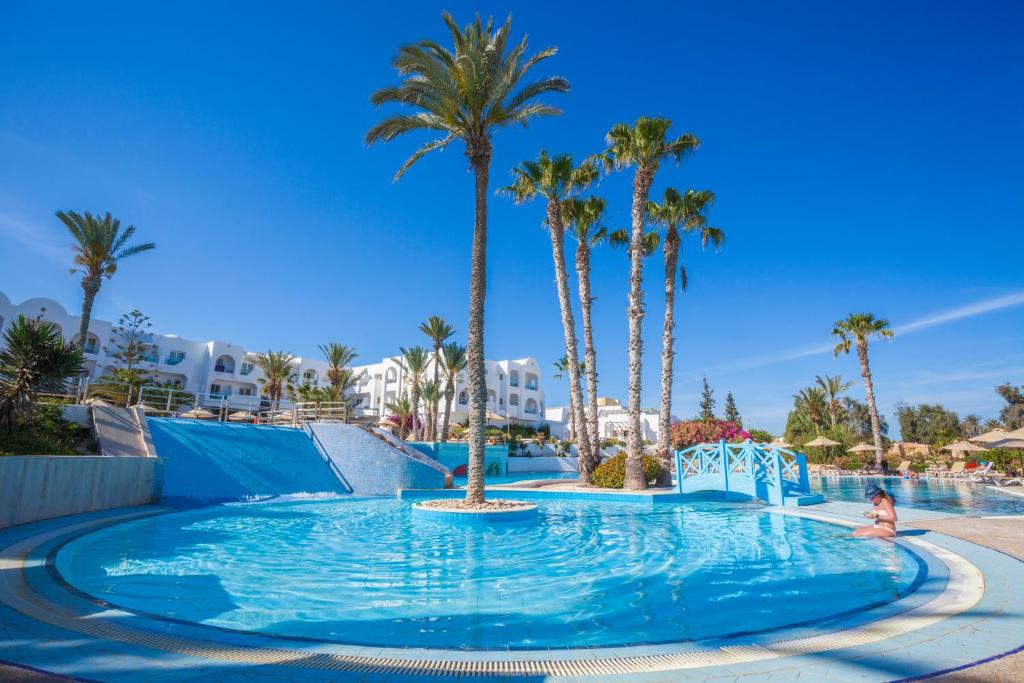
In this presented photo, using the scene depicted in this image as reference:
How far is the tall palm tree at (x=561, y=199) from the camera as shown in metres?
20.4

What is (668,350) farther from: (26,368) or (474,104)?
(26,368)

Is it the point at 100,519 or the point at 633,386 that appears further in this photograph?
the point at 633,386

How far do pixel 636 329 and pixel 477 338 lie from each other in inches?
264

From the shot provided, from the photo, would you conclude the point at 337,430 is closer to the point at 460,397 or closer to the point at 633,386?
the point at 633,386

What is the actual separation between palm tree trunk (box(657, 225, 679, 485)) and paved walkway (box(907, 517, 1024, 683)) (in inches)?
380

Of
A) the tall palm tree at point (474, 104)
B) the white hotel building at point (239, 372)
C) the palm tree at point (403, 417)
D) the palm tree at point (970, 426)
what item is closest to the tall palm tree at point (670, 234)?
the tall palm tree at point (474, 104)

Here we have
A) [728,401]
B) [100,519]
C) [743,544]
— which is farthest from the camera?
[728,401]

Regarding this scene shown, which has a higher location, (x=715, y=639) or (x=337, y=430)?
(x=337, y=430)

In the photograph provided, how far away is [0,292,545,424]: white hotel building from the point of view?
4347 cm

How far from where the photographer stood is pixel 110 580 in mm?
6242

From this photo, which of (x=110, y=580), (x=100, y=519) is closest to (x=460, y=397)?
(x=100, y=519)

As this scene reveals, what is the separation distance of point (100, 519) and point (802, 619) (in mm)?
11797

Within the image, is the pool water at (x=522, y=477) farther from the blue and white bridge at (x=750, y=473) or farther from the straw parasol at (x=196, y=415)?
the blue and white bridge at (x=750, y=473)

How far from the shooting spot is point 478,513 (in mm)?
12688
